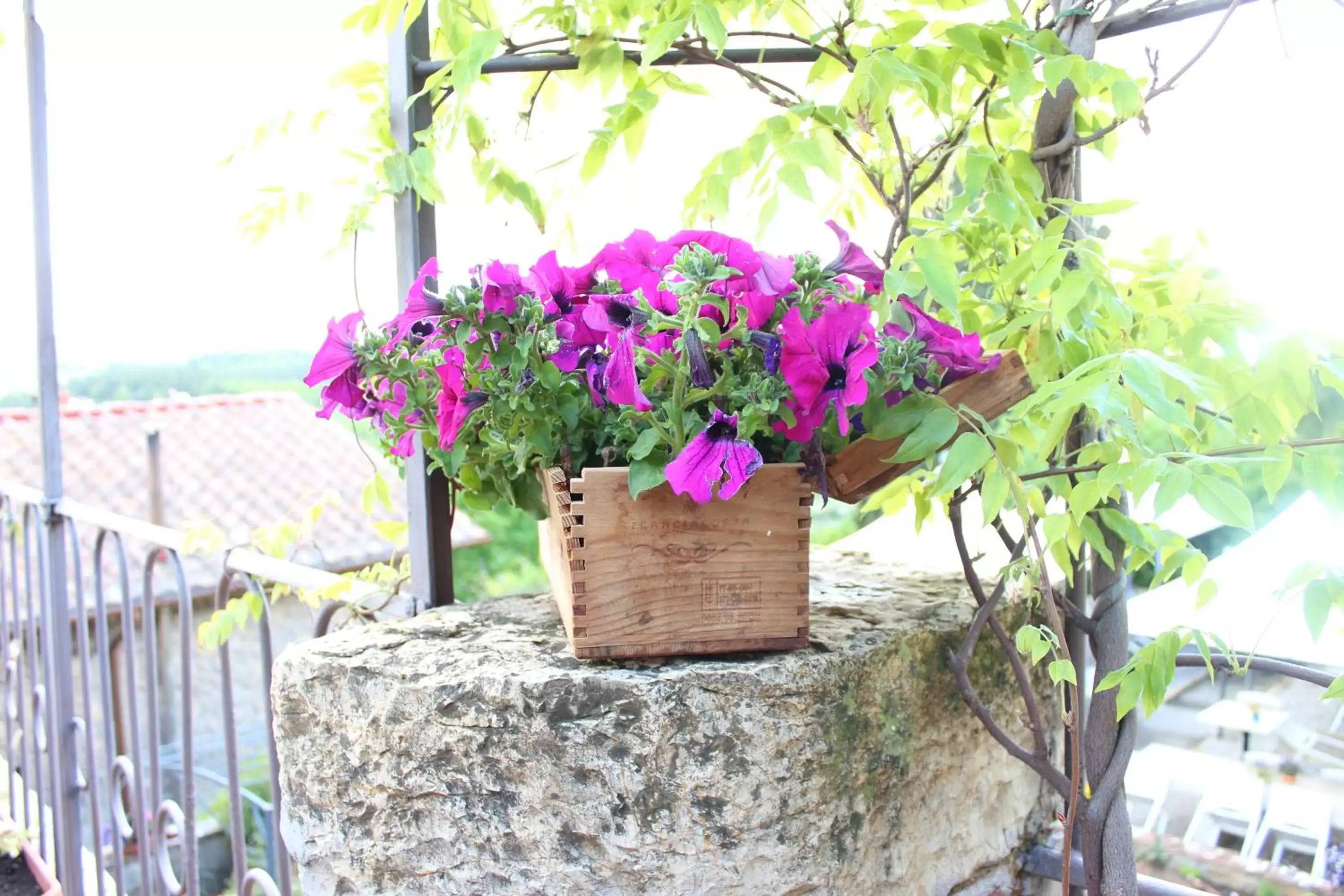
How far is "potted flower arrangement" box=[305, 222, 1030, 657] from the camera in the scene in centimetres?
73

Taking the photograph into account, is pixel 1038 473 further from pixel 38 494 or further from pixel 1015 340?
pixel 38 494

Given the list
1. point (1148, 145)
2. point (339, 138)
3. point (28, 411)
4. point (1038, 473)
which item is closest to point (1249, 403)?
point (1038, 473)

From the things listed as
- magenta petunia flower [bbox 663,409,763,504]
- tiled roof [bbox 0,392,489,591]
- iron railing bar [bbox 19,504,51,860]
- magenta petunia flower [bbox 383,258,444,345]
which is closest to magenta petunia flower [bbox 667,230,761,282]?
magenta petunia flower [bbox 663,409,763,504]

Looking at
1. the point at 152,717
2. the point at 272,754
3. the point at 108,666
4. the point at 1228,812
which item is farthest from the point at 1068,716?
the point at 1228,812

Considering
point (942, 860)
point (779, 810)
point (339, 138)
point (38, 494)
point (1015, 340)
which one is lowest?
point (942, 860)

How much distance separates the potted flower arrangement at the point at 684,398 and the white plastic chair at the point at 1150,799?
7.42ft

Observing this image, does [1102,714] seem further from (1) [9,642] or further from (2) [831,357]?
(1) [9,642]

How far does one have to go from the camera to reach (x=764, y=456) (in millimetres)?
828

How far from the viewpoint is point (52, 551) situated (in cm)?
198

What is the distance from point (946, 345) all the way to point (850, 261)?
10cm

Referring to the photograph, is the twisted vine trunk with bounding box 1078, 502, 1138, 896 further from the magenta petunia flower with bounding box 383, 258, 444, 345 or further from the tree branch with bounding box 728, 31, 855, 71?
the magenta petunia flower with bounding box 383, 258, 444, 345

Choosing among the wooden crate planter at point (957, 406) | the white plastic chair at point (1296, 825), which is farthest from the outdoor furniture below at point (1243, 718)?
the wooden crate planter at point (957, 406)

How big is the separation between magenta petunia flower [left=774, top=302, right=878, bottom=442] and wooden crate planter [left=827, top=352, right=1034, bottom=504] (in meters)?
0.09

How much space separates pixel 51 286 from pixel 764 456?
5.38ft
